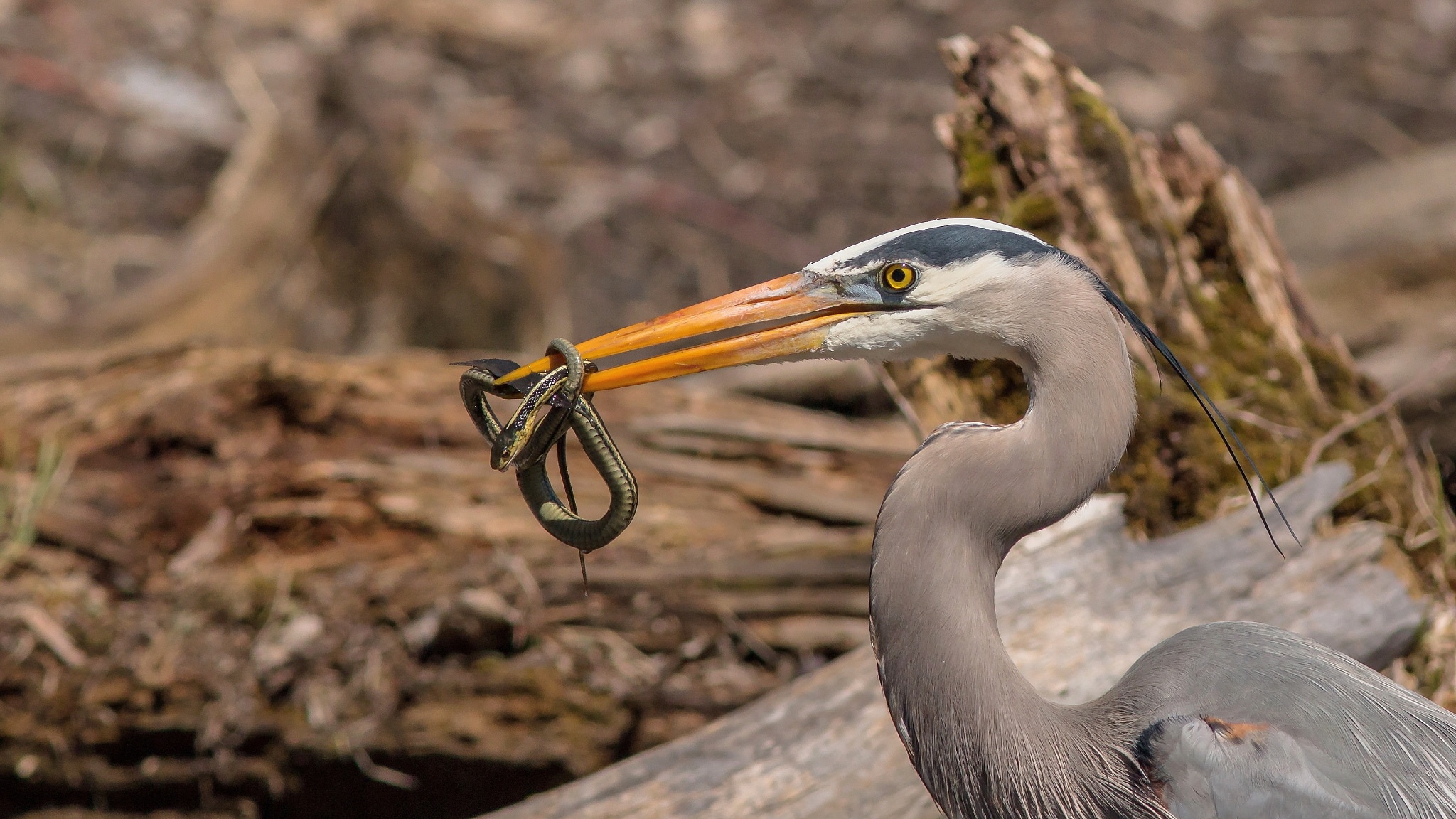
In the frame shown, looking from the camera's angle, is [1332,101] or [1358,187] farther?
[1332,101]

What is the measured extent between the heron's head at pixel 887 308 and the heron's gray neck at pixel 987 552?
0.21ft

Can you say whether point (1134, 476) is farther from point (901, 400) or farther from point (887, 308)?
point (887, 308)

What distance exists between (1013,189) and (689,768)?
1660 millimetres

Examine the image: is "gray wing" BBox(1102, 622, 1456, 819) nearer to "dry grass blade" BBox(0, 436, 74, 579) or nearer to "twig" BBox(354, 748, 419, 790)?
"twig" BBox(354, 748, 419, 790)

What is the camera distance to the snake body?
2082 mm

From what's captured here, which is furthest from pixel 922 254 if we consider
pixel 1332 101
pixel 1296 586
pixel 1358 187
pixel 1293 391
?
pixel 1332 101

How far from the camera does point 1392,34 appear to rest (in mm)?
7500

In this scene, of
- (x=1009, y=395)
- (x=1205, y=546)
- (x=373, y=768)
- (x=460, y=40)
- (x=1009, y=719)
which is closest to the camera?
(x=1009, y=719)

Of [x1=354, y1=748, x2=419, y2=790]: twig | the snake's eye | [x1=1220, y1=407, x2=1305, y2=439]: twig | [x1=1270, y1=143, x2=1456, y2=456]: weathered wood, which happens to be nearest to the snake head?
the snake's eye

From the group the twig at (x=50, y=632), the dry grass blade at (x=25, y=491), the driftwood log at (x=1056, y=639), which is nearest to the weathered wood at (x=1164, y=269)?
the driftwood log at (x=1056, y=639)

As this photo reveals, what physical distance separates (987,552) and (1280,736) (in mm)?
556

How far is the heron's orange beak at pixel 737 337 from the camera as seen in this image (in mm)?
2145

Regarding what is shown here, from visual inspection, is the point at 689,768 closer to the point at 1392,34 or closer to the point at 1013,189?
the point at 1013,189

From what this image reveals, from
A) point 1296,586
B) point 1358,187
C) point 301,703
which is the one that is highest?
point 301,703
